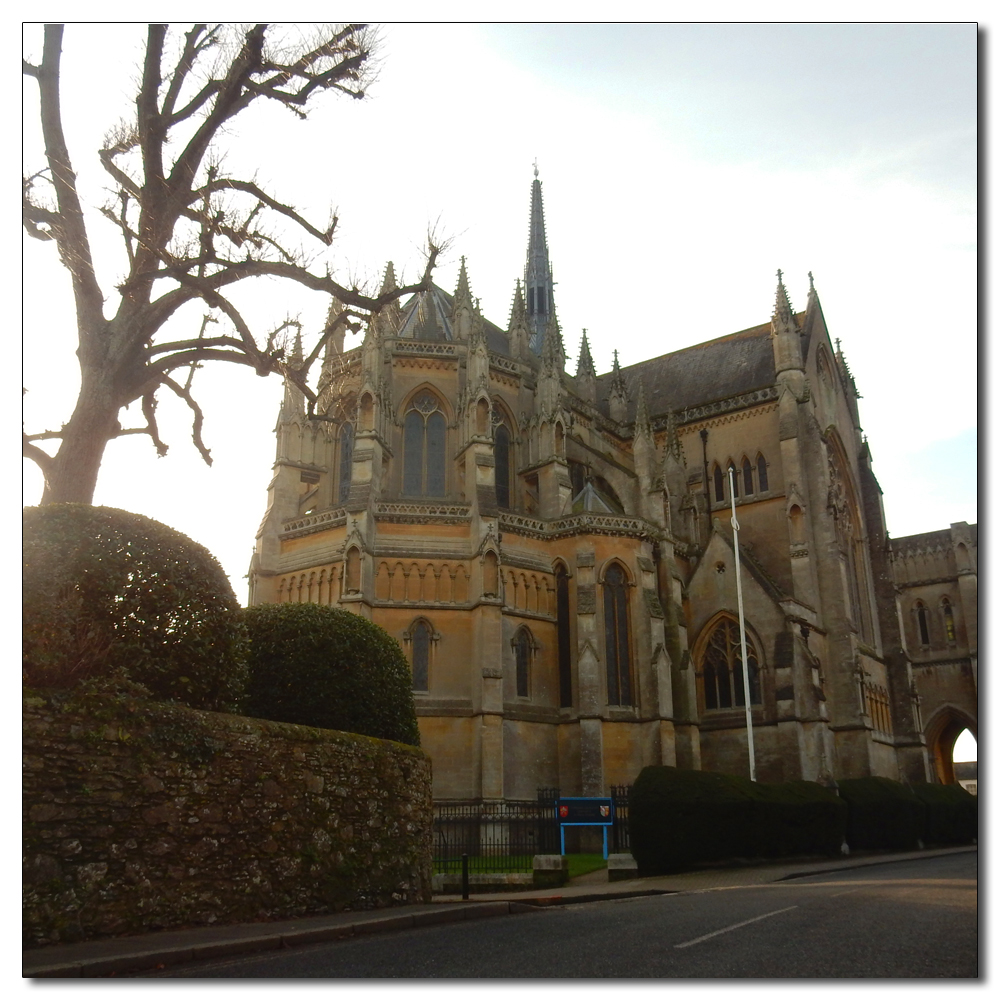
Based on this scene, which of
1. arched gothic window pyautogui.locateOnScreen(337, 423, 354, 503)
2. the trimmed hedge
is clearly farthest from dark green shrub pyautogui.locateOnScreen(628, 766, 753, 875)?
arched gothic window pyautogui.locateOnScreen(337, 423, 354, 503)

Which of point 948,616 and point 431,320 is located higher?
point 431,320

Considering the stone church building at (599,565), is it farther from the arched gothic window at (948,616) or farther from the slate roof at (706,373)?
the slate roof at (706,373)

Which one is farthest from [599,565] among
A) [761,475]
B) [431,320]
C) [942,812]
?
[431,320]

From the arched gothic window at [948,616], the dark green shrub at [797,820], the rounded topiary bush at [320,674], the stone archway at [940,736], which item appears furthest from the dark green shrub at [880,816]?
the rounded topiary bush at [320,674]

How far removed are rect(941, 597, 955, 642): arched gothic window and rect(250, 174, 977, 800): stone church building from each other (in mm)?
124

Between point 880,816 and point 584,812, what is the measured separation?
28.6 feet

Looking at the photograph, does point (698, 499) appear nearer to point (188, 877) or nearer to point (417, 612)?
point (417, 612)

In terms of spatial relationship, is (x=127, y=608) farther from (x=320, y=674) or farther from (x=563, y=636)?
(x=563, y=636)

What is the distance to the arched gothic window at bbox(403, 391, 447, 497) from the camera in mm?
33344

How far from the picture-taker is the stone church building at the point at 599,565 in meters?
29.2

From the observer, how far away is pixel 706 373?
45656 mm

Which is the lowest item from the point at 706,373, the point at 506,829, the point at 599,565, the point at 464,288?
the point at 506,829

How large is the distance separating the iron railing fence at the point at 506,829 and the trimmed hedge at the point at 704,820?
223cm

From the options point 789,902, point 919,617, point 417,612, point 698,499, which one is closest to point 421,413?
point 417,612
